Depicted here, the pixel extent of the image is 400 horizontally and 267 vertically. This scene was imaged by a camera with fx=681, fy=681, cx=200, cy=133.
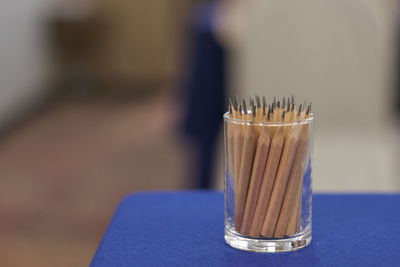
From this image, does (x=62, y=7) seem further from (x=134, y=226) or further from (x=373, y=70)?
(x=134, y=226)

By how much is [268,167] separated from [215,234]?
0.12 m

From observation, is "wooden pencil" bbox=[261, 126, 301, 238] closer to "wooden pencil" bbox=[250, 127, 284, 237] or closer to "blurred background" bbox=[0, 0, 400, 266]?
"wooden pencil" bbox=[250, 127, 284, 237]

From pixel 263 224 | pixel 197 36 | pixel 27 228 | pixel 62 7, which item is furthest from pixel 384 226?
pixel 62 7

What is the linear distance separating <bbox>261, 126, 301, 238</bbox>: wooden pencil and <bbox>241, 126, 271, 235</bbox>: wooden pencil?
15mm

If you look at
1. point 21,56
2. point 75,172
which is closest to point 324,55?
point 75,172

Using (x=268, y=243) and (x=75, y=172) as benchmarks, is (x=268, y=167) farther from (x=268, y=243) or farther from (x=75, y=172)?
(x=75, y=172)

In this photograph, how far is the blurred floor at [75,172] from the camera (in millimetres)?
2268

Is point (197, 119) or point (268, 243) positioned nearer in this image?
point (268, 243)

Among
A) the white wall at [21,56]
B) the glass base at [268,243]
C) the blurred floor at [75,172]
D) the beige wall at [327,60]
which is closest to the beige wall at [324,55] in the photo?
the beige wall at [327,60]

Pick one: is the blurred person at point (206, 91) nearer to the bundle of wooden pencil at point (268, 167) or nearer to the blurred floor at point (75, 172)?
the blurred floor at point (75, 172)

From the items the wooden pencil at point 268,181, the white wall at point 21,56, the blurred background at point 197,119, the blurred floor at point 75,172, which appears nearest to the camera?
the wooden pencil at point 268,181

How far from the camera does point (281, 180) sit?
66 centimetres

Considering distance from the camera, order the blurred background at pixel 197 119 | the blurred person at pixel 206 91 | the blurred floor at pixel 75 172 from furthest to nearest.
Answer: the blurred floor at pixel 75 172
the blurred person at pixel 206 91
the blurred background at pixel 197 119

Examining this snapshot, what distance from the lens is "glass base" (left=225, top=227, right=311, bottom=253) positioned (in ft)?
2.20
